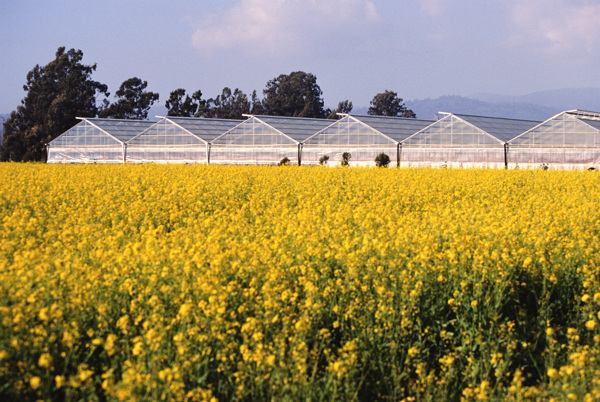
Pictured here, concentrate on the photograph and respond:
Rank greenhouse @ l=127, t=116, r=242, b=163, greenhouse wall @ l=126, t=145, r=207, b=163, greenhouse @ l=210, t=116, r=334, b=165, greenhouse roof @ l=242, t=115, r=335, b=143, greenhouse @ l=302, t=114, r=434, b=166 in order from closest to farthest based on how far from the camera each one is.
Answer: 1. greenhouse @ l=302, t=114, r=434, b=166
2. greenhouse @ l=210, t=116, r=334, b=165
3. greenhouse roof @ l=242, t=115, r=335, b=143
4. greenhouse wall @ l=126, t=145, r=207, b=163
5. greenhouse @ l=127, t=116, r=242, b=163

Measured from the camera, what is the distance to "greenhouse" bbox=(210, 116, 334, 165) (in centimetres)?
4150

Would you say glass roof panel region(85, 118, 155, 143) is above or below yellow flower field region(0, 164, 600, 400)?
above

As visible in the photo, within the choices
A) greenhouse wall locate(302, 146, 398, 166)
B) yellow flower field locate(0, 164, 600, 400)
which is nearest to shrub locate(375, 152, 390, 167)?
greenhouse wall locate(302, 146, 398, 166)

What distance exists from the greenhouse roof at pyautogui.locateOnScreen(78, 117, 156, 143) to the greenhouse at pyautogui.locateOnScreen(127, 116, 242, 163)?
233 cm

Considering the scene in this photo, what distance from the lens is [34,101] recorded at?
71.2 metres

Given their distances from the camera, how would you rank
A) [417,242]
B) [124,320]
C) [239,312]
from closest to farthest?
[124,320] < [239,312] < [417,242]

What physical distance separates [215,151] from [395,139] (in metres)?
12.9

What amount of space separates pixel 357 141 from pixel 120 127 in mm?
21265

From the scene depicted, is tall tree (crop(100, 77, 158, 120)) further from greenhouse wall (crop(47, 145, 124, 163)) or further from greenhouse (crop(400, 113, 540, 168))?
greenhouse (crop(400, 113, 540, 168))

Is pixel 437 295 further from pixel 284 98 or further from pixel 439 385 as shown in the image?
pixel 284 98

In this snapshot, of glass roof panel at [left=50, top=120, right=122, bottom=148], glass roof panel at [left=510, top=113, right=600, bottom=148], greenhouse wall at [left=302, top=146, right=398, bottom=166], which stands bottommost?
greenhouse wall at [left=302, top=146, right=398, bottom=166]

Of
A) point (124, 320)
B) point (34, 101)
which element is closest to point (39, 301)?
point (124, 320)

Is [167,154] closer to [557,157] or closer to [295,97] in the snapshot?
[557,157]

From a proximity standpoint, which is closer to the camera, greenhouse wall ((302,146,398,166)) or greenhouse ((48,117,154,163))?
greenhouse wall ((302,146,398,166))
